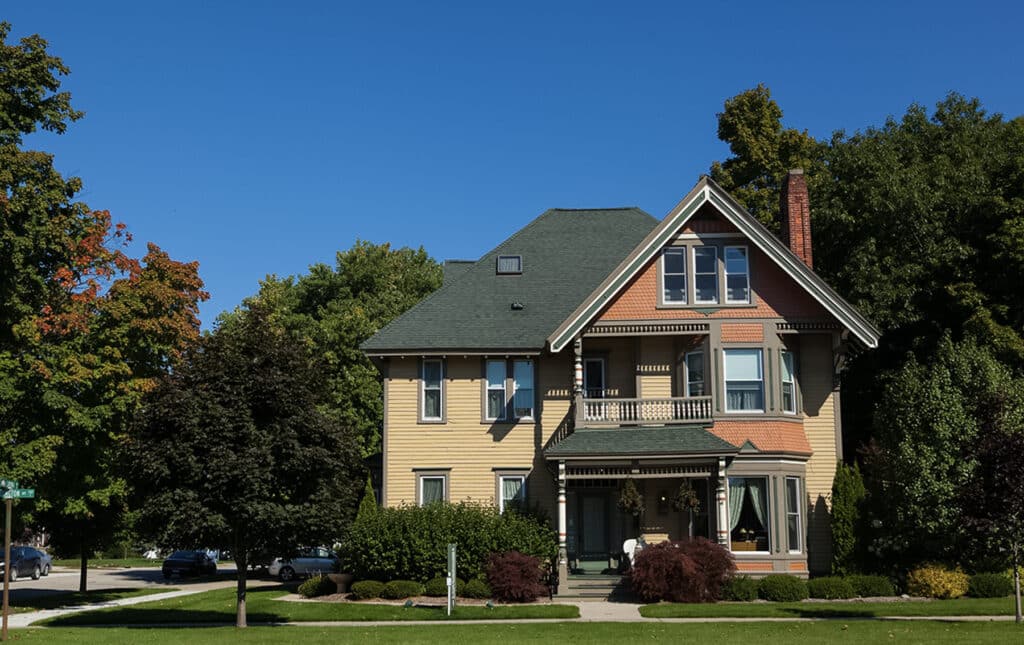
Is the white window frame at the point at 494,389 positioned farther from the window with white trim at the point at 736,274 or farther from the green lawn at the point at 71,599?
the green lawn at the point at 71,599

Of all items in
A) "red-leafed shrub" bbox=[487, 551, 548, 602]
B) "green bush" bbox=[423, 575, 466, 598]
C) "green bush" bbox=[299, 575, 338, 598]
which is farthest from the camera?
"green bush" bbox=[299, 575, 338, 598]

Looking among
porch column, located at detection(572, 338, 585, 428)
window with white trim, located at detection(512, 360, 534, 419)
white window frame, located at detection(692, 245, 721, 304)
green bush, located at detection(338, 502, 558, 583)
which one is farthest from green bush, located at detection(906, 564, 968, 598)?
window with white trim, located at detection(512, 360, 534, 419)

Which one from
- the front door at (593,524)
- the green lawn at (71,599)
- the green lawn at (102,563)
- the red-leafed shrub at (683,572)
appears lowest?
the green lawn at (102,563)

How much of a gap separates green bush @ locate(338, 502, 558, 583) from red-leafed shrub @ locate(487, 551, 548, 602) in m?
0.87

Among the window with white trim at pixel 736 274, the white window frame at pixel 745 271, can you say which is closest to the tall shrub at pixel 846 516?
the white window frame at pixel 745 271

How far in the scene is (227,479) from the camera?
21203 millimetres

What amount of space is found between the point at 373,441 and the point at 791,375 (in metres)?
22.0

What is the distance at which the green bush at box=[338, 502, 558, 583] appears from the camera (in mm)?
29172

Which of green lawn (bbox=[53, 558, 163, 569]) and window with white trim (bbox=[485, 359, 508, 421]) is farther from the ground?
window with white trim (bbox=[485, 359, 508, 421])

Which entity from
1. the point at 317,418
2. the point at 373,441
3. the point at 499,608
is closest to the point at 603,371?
the point at 499,608

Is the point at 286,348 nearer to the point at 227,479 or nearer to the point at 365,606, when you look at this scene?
the point at 227,479

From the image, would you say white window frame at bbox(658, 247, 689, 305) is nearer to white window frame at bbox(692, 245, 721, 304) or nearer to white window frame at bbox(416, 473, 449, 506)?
white window frame at bbox(692, 245, 721, 304)

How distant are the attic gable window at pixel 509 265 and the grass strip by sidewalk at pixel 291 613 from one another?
12774mm

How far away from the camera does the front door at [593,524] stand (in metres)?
31.9
